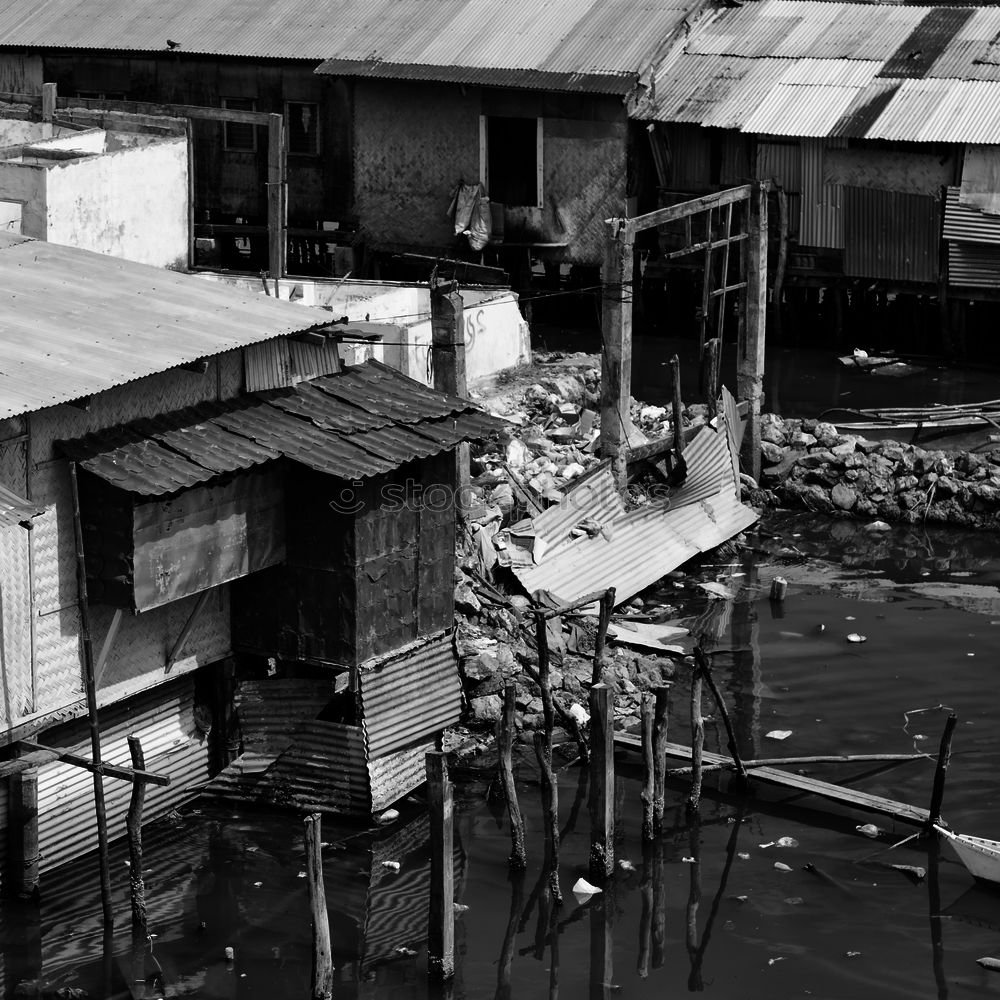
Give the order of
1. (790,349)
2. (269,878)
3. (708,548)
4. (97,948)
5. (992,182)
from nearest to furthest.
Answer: (97,948) → (269,878) → (708,548) → (992,182) → (790,349)

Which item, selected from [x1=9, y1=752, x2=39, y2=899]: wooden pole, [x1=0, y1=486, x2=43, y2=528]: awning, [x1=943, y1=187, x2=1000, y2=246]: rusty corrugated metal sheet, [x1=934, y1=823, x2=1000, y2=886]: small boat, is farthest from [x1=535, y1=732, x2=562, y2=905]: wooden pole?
[x1=943, y1=187, x2=1000, y2=246]: rusty corrugated metal sheet

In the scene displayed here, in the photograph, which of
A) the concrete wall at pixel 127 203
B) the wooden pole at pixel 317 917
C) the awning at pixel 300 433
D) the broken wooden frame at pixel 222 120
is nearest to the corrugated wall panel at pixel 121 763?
the awning at pixel 300 433

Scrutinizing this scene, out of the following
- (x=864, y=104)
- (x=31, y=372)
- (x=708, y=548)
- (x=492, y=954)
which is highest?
(x=864, y=104)

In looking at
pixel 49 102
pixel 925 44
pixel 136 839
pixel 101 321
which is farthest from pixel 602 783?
pixel 925 44

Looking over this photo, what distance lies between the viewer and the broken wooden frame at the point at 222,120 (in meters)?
24.2

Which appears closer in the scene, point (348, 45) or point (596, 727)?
point (596, 727)

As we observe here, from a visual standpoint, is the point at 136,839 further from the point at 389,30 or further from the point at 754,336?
the point at 389,30

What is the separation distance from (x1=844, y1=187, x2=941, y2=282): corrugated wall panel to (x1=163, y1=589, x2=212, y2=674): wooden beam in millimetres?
16514

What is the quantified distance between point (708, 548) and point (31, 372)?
9.38 metres

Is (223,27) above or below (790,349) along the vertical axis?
above

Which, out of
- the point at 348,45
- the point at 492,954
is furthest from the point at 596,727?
the point at 348,45

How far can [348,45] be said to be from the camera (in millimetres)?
30953

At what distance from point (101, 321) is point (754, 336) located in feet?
32.9

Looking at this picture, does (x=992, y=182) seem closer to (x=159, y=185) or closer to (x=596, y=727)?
(x=159, y=185)
